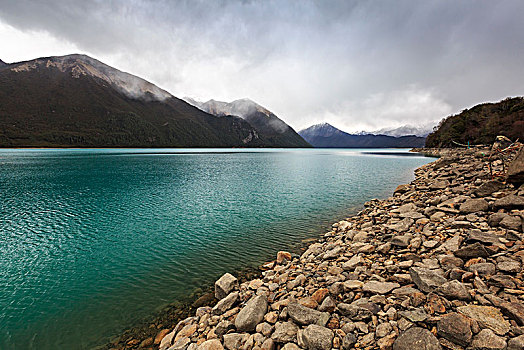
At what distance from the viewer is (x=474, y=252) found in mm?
8719

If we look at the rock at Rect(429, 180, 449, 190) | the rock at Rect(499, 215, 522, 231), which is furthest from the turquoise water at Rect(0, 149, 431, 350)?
the rock at Rect(499, 215, 522, 231)

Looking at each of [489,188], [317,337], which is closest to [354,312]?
[317,337]

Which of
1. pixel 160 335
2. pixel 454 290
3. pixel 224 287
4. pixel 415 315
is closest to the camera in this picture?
pixel 415 315

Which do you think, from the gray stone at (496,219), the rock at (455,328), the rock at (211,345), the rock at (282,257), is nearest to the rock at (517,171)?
the gray stone at (496,219)

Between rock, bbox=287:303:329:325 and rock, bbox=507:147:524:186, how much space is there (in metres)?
15.1

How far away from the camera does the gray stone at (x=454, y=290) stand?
6809mm

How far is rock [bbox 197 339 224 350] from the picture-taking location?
7504 mm

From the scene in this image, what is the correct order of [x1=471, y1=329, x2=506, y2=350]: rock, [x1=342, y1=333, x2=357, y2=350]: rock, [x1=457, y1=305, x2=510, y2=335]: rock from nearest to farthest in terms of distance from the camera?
[x1=471, y1=329, x2=506, y2=350]: rock
[x1=457, y1=305, x2=510, y2=335]: rock
[x1=342, y1=333, x2=357, y2=350]: rock

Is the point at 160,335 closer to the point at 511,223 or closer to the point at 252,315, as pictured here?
the point at 252,315

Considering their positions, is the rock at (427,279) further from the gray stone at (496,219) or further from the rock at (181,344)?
the rock at (181,344)

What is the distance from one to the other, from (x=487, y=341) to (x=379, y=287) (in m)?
3.11

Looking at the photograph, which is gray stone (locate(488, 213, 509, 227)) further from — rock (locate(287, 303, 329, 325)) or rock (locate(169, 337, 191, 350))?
rock (locate(169, 337, 191, 350))

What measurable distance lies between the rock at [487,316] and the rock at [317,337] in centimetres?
359

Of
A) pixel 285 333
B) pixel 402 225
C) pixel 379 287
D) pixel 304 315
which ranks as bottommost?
pixel 285 333
